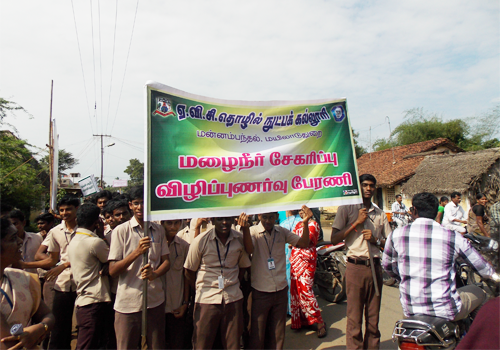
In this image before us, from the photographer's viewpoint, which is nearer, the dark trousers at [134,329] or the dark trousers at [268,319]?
the dark trousers at [134,329]

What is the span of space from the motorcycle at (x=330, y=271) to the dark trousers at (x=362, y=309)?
1800 mm

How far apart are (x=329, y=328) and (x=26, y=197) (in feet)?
55.2

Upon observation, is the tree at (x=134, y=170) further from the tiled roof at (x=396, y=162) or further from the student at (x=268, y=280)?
the student at (x=268, y=280)

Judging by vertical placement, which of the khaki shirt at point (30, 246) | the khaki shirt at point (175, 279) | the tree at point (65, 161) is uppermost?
the tree at point (65, 161)

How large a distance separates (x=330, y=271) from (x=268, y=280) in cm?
267

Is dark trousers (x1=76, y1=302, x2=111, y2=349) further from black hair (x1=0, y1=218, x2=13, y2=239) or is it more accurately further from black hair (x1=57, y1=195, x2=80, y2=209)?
black hair (x1=0, y1=218, x2=13, y2=239)

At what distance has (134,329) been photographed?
9.11 feet

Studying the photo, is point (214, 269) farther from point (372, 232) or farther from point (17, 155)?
point (17, 155)

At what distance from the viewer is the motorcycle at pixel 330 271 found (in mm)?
5328

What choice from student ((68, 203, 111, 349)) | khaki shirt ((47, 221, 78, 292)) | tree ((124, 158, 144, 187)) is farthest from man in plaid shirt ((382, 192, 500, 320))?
tree ((124, 158, 144, 187))

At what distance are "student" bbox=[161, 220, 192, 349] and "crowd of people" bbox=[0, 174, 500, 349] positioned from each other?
1cm

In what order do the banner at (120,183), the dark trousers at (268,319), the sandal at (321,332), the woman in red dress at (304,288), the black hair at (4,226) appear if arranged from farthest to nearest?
the banner at (120,183), the woman in red dress at (304,288), the sandal at (321,332), the dark trousers at (268,319), the black hair at (4,226)

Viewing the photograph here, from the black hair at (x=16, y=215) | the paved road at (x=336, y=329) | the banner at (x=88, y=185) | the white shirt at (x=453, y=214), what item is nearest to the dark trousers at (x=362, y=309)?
the paved road at (x=336, y=329)

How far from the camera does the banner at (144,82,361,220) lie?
2.65m
